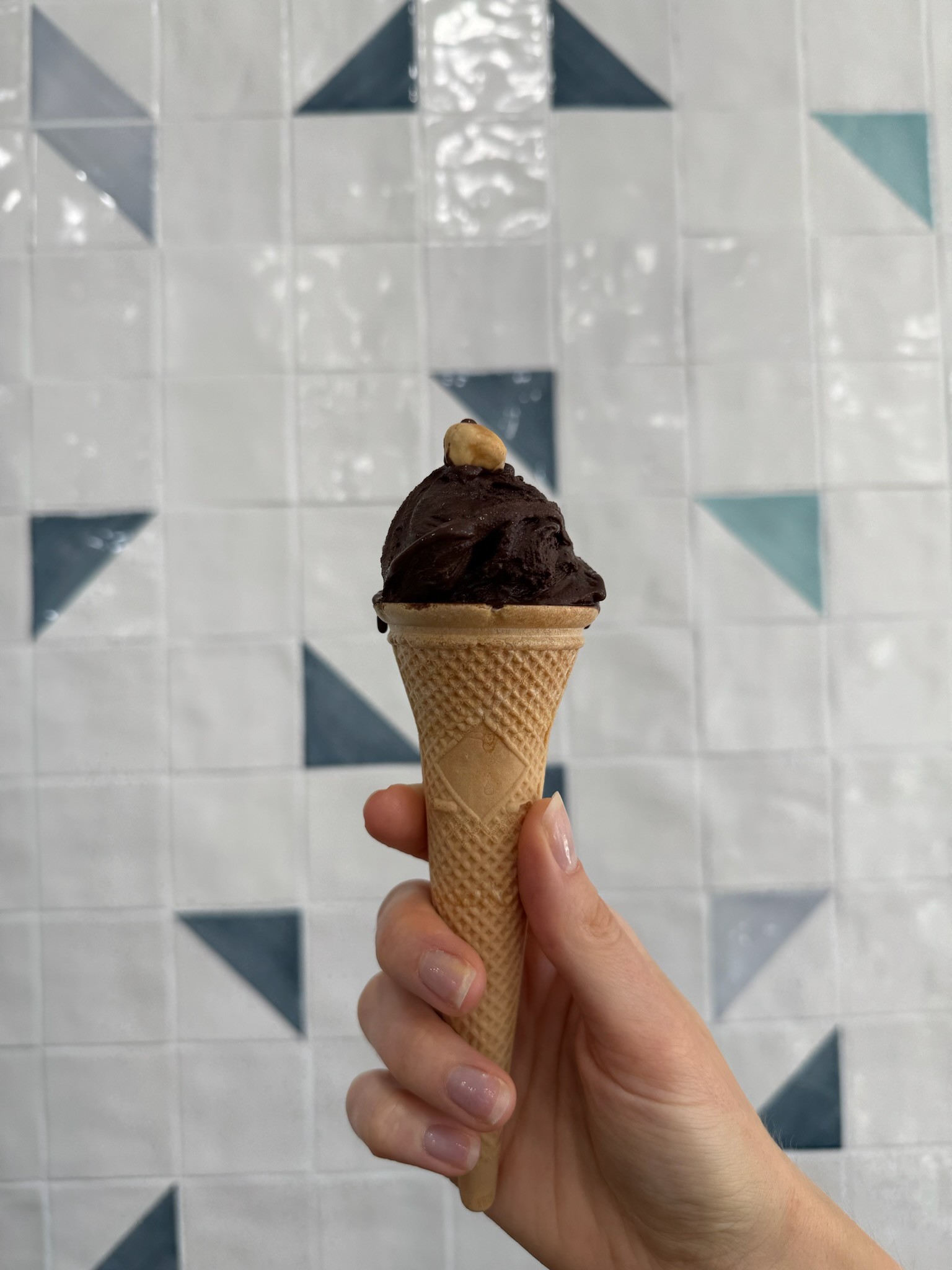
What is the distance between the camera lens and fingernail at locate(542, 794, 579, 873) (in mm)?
767

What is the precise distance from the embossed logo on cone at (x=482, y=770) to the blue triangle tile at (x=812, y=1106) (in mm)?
1058

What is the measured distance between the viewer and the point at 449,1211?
1507mm

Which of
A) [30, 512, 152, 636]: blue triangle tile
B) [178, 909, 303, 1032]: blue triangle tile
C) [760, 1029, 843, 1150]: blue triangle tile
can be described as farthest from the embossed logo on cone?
[760, 1029, 843, 1150]: blue triangle tile

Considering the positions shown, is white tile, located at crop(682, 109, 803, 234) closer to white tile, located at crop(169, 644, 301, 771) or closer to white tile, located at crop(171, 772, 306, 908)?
white tile, located at crop(169, 644, 301, 771)

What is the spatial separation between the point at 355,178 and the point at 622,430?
59 cm

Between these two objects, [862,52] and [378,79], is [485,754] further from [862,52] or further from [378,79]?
[862,52]

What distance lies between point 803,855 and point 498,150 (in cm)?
123

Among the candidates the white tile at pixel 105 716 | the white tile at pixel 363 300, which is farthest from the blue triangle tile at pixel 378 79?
the white tile at pixel 105 716

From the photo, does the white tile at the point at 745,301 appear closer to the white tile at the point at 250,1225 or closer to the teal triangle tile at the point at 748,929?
the teal triangle tile at the point at 748,929

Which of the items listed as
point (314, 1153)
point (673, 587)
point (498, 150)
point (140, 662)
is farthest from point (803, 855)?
point (498, 150)

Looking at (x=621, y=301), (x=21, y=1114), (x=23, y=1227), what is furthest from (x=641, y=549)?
(x=23, y=1227)

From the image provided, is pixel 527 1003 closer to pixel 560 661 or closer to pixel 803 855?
pixel 560 661

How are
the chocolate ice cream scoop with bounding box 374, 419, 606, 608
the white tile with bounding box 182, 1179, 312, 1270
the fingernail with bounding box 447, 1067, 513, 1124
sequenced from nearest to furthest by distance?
the chocolate ice cream scoop with bounding box 374, 419, 606, 608
the fingernail with bounding box 447, 1067, 513, 1124
the white tile with bounding box 182, 1179, 312, 1270

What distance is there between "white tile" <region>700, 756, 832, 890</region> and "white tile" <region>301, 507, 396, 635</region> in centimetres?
63
